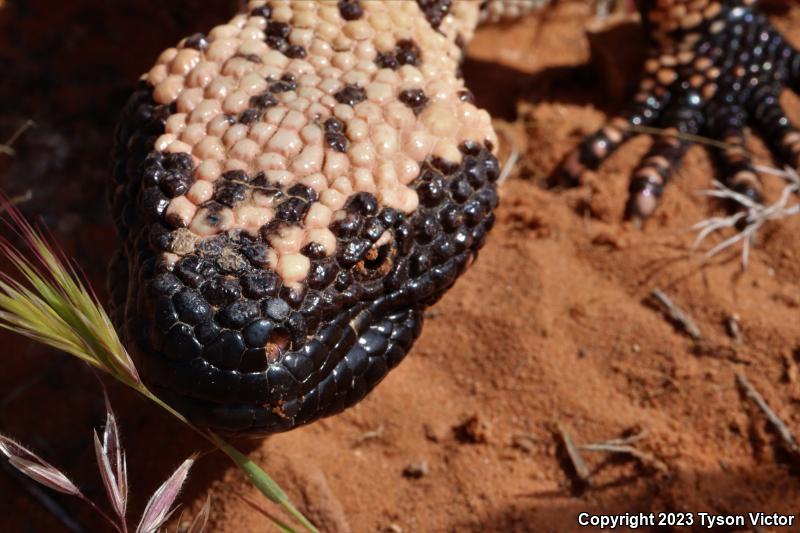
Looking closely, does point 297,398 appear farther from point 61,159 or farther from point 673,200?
point 61,159

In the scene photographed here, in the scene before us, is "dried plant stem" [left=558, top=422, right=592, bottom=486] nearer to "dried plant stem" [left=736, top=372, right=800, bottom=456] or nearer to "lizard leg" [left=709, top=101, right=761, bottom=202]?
"dried plant stem" [left=736, top=372, right=800, bottom=456]

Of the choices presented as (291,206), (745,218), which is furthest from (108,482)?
(745,218)

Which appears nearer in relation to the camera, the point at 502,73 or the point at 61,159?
the point at 61,159

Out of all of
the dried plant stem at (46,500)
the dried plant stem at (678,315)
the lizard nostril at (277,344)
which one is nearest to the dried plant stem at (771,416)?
the dried plant stem at (678,315)

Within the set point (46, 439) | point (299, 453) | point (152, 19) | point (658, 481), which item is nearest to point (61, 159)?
point (152, 19)

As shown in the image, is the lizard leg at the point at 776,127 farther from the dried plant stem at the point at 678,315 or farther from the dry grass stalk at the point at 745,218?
the dried plant stem at the point at 678,315

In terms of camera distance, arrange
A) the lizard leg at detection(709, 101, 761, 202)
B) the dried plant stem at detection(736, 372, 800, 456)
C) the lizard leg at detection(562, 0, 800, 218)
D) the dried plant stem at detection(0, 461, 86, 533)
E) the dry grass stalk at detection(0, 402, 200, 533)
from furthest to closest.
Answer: the lizard leg at detection(562, 0, 800, 218), the lizard leg at detection(709, 101, 761, 202), the dried plant stem at detection(0, 461, 86, 533), the dried plant stem at detection(736, 372, 800, 456), the dry grass stalk at detection(0, 402, 200, 533)

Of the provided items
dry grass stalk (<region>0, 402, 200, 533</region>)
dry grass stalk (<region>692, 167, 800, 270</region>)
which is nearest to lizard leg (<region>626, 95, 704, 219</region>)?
dry grass stalk (<region>692, 167, 800, 270</region>)
